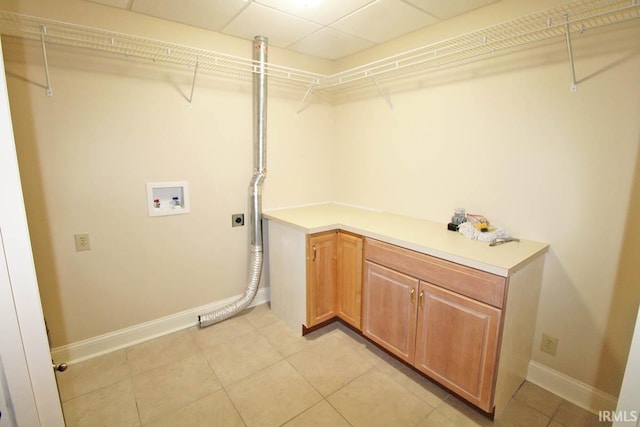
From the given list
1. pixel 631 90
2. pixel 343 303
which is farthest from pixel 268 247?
pixel 631 90

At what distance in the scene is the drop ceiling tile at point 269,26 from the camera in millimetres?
2026

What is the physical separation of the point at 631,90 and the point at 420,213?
1334 millimetres

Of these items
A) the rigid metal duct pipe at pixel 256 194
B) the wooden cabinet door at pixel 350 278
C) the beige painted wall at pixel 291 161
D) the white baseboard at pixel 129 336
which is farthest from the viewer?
the rigid metal duct pipe at pixel 256 194

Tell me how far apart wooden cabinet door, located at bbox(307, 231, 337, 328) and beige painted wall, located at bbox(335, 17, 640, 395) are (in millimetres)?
871

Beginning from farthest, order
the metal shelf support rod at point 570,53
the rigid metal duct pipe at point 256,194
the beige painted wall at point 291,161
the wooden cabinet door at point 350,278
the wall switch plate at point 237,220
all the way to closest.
Result: the wall switch plate at point 237,220 → the rigid metal duct pipe at point 256,194 → the wooden cabinet door at point 350,278 → the beige painted wall at point 291,161 → the metal shelf support rod at point 570,53

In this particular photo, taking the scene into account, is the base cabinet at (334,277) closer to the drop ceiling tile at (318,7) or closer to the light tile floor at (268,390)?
the light tile floor at (268,390)

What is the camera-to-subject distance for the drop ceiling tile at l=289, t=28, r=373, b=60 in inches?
93.7

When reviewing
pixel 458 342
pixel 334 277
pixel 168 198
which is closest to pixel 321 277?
pixel 334 277

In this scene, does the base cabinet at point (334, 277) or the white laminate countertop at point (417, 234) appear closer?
the white laminate countertop at point (417, 234)

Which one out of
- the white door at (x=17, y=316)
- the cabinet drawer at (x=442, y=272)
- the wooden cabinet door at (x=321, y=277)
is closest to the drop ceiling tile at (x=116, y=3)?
the white door at (x=17, y=316)

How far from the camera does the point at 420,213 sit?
246 cm

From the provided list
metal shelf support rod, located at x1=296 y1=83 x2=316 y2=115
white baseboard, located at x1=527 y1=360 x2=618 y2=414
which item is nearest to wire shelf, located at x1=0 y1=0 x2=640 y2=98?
metal shelf support rod, located at x1=296 y1=83 x2=316 y2=115

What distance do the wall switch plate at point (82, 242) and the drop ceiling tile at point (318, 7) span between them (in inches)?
73.4

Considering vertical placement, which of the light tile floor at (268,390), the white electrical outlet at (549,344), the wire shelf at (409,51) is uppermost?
the wire shelf at (409,51)
